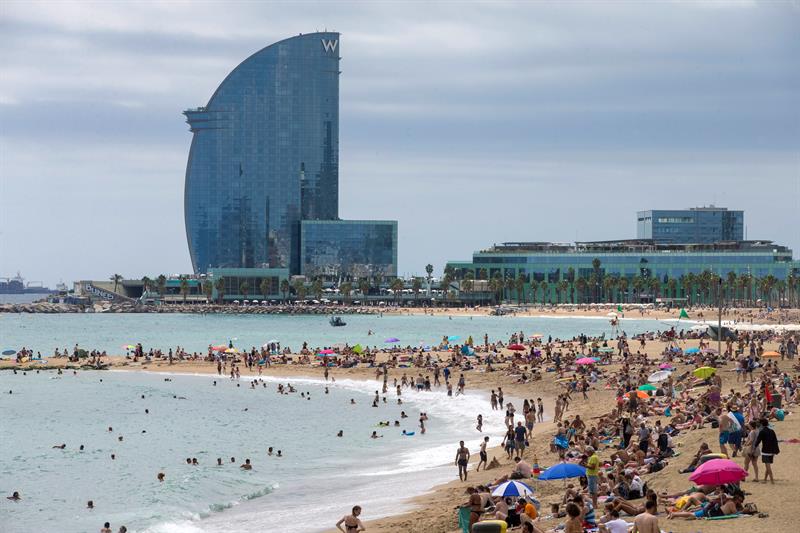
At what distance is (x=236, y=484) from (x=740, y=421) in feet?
47.9

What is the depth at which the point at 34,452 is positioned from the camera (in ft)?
127

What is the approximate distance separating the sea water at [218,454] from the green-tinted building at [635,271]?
422 ft

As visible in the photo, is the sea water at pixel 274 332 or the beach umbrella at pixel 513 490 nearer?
the beach umbrella at pixel 513 490

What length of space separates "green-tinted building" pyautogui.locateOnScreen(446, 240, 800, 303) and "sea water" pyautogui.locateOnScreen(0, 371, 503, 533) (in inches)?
5065

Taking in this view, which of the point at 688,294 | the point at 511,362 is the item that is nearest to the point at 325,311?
the point at 688,294

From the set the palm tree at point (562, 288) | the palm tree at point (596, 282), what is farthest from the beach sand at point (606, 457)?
the palm tree at point (562, 288)

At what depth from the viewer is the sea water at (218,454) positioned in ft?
88.8

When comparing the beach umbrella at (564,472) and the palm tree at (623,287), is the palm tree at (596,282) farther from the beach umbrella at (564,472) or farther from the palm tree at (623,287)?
the beach umbrella at (564,472)

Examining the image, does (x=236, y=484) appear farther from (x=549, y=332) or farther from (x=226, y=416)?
(x=549, y=332)

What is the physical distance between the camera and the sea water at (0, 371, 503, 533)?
1065 inches

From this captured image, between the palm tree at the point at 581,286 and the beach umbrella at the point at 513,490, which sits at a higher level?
the palm tree at the point at 581,286

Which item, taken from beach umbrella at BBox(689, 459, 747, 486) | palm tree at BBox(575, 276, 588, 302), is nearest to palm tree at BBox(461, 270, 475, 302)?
palm tree at BBox(575, 276, 588, 302)

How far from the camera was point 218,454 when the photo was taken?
121ft

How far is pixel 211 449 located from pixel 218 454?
1272 millimetres
